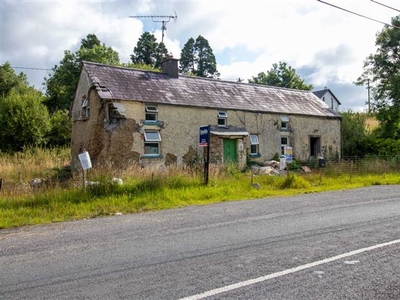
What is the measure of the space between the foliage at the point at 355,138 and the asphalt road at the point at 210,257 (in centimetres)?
2254

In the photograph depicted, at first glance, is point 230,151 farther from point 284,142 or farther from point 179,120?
point 284,142

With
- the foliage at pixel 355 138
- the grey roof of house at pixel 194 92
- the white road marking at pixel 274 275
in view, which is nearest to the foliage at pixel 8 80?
the grey roof of house at pixel 194 92

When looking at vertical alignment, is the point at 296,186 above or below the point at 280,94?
below

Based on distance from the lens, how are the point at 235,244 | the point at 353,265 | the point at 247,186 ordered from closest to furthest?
the point at 353,265, the point at 235,244, the point at 247,186

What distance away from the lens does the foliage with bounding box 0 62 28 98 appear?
133 feet

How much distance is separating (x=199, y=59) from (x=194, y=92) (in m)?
49.9

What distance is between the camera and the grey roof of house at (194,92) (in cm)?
2027

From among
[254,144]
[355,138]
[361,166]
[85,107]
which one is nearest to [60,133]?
[85,107]

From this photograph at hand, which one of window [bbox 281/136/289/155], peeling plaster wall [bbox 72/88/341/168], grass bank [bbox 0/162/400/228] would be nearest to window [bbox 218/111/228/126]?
peeling plaster wall [bbox 72/88/341/168]

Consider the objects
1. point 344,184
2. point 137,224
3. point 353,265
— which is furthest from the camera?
point 344,184

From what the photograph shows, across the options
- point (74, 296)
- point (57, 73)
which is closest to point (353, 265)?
point (74, 296)

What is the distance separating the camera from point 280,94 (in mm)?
28078

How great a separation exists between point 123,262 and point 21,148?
2757 cm

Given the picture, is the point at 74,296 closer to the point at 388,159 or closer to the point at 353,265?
the point at 353,265
